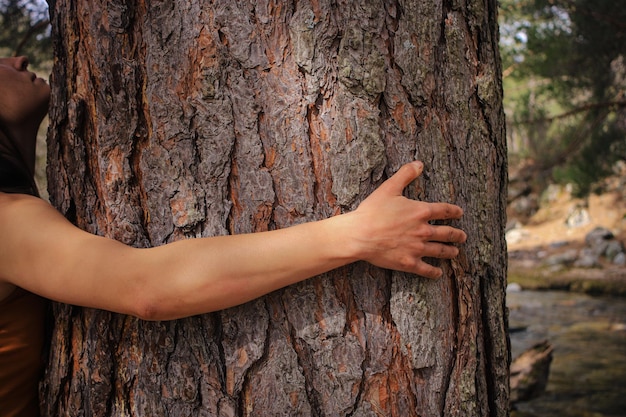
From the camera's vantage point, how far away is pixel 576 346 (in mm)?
5102

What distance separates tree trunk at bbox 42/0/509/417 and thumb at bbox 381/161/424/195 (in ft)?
0.11

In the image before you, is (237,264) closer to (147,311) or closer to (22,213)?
(147,311)

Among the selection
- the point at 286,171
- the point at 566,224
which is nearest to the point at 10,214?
the point at 286,171

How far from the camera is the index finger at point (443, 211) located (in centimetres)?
135

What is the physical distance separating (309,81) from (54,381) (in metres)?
1.06

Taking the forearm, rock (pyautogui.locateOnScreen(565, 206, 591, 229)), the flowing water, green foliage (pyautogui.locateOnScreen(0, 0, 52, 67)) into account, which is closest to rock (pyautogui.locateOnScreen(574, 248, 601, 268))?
the flowing water

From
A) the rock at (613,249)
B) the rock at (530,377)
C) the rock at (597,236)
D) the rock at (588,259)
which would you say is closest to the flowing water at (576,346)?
the rock at (530,377)

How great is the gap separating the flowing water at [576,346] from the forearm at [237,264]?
3.02 m

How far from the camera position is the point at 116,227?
1442 millimetres

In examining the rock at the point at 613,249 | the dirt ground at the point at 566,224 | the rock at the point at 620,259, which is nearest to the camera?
the rock at the point at 620,259

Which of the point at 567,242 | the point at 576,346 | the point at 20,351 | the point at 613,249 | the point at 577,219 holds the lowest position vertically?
the point at 576,346

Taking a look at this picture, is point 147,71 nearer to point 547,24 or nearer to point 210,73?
point 210,73

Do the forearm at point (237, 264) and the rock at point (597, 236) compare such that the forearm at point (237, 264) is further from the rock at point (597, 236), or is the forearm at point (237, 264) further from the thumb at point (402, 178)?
the rock at point (597, 236)

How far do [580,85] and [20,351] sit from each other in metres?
5.76
